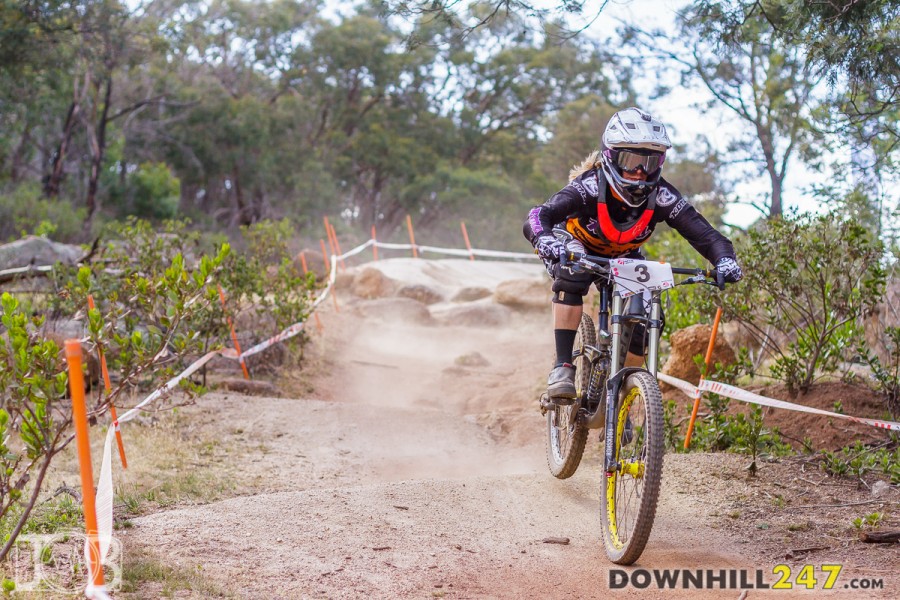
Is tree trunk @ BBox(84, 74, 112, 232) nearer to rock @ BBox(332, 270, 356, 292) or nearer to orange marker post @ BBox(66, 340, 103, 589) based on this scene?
rock @ BBox(332, 270, 356, 292)

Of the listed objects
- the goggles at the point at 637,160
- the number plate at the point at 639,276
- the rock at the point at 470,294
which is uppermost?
the goggles at the point at 637,160

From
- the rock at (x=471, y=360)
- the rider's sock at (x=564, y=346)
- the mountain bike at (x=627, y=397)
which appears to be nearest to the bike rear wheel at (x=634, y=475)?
the mountain bike at (x=627, y=397)

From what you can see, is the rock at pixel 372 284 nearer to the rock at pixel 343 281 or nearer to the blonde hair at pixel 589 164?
the rock at pixel 343 281

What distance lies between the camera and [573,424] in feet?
18.6

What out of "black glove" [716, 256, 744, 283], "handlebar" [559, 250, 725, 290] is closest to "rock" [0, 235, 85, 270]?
"handlebar" [559, 250, 725, 290]

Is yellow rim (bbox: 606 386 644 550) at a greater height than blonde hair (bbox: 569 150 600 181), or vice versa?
blonde hair (bbox: 569 150 600 181)

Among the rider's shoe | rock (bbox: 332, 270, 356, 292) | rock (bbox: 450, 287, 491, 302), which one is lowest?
rock (bbox: 450, 287, 491, 302)

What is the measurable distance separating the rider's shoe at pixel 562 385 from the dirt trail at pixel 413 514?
71cm

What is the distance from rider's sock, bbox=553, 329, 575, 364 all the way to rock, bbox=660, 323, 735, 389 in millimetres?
3119

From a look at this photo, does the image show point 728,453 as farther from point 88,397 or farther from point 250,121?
point 250,121

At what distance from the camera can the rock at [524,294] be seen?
687 inches

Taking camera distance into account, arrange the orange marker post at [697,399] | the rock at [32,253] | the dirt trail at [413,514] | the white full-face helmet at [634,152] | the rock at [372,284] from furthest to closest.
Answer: the rock at [372,284] → the rock at [32,253] → the orange marker post at [697,399] → the white full-face helmet at [634,152] → the dirt trail at [413,514]

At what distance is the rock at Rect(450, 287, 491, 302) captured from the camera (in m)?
18.5

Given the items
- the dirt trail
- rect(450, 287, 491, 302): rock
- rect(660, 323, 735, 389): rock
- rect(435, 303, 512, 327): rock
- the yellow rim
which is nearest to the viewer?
the dirt trail
